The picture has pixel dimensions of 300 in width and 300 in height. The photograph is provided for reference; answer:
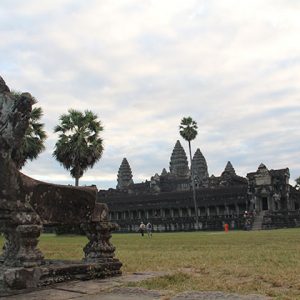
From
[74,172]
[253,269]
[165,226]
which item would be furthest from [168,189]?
[253,269]

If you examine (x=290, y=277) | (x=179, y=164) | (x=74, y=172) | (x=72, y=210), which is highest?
(x=179, y=164)

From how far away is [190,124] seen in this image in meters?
60.3

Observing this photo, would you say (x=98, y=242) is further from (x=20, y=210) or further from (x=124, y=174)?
(x=124, y=174)

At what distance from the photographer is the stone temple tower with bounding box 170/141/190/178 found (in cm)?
9606

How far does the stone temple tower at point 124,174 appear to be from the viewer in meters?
102

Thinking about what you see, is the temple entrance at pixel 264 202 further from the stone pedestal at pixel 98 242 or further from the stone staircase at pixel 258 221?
the stone pedestal at pixel 98 242

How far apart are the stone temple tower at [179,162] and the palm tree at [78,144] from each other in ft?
179

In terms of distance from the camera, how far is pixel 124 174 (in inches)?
4072

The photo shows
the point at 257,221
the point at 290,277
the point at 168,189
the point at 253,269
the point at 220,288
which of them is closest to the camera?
the point at 220,288

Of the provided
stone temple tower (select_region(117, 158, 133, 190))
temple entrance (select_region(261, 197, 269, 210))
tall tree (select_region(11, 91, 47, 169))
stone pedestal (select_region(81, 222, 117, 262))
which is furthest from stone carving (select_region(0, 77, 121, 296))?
stone temple tower (select_region(117, 158, 133, 190))

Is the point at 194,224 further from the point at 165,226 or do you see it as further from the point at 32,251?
the point at 32,251

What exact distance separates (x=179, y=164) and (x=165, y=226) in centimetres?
3872

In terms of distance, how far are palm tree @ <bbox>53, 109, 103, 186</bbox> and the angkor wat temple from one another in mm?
21029

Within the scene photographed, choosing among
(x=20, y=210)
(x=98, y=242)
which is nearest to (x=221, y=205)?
(x=98, y=242)
